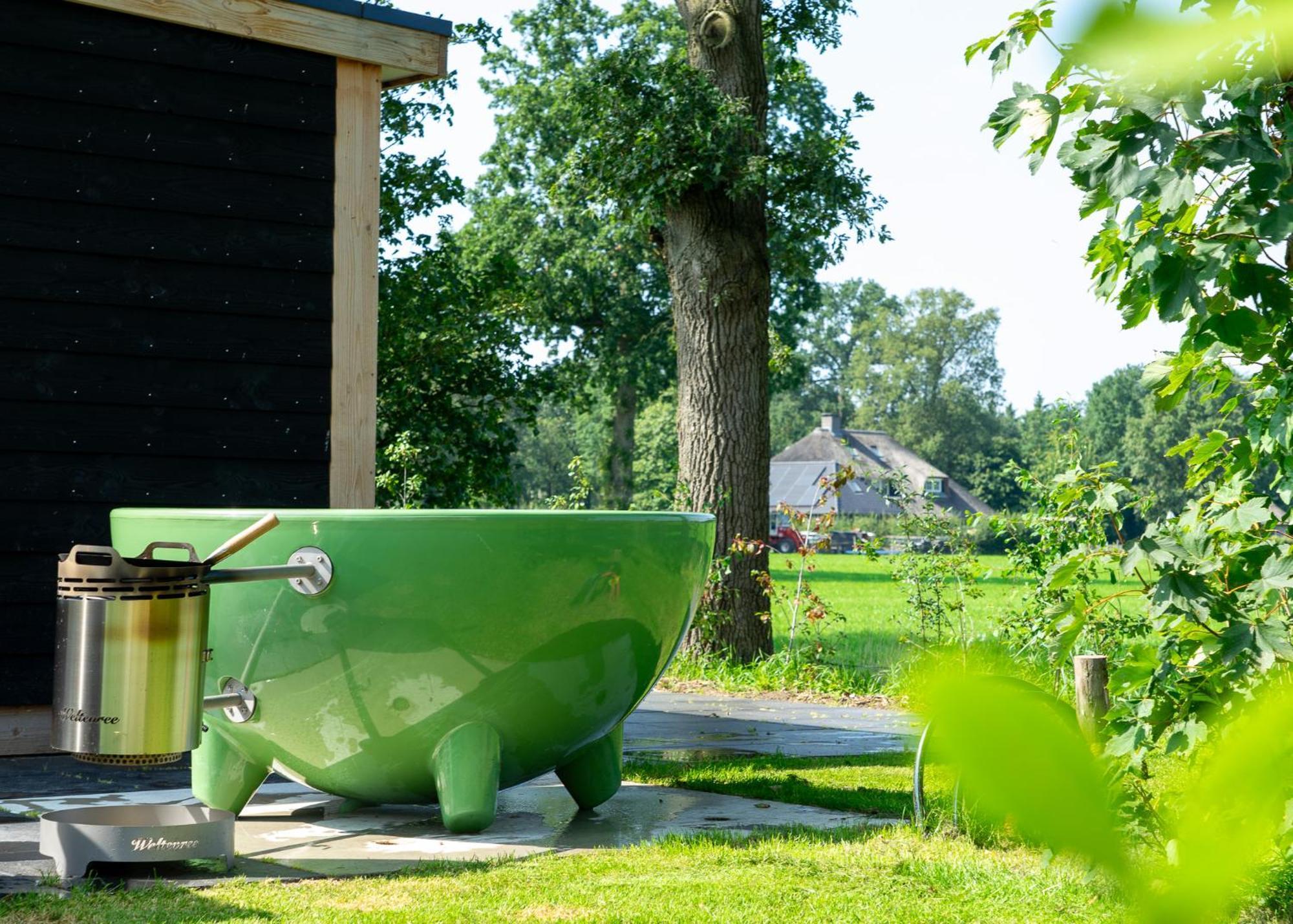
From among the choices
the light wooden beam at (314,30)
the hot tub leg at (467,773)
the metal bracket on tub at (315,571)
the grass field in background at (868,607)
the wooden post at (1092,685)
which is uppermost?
the light wooden beam at (314,30)

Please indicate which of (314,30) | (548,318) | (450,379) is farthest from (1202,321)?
(548,318)

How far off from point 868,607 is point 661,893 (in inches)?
761

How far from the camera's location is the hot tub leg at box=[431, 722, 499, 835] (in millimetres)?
3160

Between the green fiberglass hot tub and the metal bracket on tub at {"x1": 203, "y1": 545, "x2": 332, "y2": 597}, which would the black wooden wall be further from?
the metal bracket on tub at {"x1": 203, "y1": 545, "x2": 332, "y2": 597}

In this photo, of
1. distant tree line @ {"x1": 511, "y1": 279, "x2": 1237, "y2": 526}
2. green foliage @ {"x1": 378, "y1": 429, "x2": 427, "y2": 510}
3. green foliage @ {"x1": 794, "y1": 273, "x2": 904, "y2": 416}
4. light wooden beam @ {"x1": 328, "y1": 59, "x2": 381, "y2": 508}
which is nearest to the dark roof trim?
light wooden beam @ {"x1": 328, "y1": 59, "x2": 381, "y2": 508}

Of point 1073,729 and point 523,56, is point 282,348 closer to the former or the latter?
point 1073,729

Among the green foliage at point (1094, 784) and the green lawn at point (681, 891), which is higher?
the green foliage at point (1094, 784)

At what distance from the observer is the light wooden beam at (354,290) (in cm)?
517

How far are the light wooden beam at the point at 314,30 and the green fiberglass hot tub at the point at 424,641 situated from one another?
2.33m

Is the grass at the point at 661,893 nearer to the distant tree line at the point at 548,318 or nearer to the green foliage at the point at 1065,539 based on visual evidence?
the green foliage at the point at 1065,539

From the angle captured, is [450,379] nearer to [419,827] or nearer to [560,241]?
[560,241]

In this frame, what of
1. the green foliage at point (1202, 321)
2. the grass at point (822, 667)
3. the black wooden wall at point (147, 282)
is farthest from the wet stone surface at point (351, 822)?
the grass at point (822, 667)

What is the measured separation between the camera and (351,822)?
11.5 ft

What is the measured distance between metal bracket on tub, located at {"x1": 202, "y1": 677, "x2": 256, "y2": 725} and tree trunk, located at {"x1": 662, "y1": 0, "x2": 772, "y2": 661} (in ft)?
17.5
